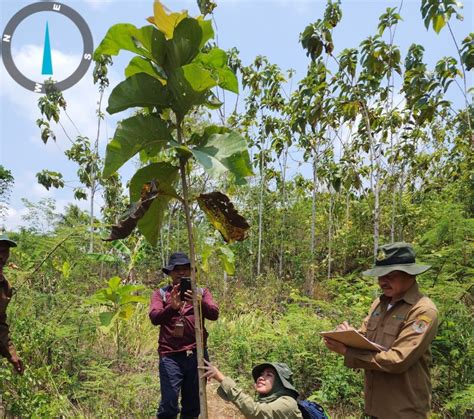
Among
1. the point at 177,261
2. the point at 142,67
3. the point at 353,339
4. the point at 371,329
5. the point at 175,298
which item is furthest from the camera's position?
the point at 177,261

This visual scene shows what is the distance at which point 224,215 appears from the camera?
2.27 metres

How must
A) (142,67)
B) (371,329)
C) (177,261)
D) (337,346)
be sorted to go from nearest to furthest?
(142,67) → (337,346) → (371,329) → (177,261)

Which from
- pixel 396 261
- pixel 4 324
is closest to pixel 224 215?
pixel 396 261

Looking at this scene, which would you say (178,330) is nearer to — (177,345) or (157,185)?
(177,345)

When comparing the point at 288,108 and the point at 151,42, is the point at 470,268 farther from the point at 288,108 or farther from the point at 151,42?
the point at 288,108

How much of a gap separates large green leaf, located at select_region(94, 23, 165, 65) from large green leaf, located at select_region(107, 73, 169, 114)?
0.11 metres

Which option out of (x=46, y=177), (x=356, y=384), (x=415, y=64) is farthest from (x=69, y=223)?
(x=46, y=177)

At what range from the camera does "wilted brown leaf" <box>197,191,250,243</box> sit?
2215 mm

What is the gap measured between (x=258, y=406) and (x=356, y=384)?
2.63 meters

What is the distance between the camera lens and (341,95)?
820 cm

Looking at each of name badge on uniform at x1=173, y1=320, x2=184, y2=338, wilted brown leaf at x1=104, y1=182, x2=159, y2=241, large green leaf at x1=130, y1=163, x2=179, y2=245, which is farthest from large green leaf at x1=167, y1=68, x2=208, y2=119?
name badge on uniform at x1=173, y1=320, x2=184, y2=338

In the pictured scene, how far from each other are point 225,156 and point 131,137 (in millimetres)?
403

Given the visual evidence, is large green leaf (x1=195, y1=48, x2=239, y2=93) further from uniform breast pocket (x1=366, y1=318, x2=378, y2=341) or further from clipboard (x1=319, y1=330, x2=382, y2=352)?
uniform breast pocket (x1=366, y1=318, x2=378, y2=341)

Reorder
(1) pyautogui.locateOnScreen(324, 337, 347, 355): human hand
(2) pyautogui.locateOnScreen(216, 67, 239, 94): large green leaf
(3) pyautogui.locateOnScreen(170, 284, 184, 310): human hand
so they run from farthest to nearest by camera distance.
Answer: (3) pyautogui.locateOnScreen(170, 284, 184, 310): human hand < (1) pyautogui.locateOnScreen(324, 337, 347, 355): human hand < (2) pyautogui.locateOnScreen(216, 67, 239, 94): large green leaf
